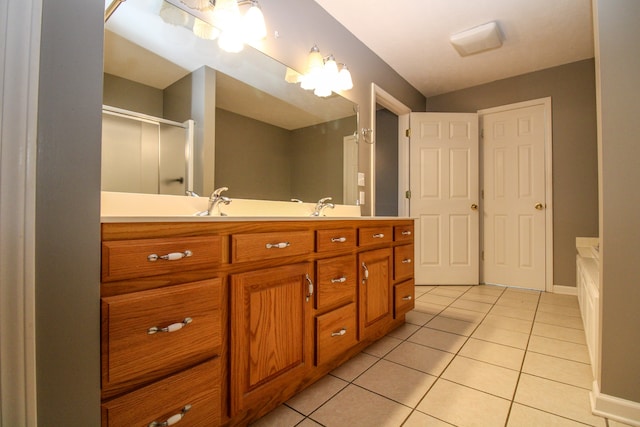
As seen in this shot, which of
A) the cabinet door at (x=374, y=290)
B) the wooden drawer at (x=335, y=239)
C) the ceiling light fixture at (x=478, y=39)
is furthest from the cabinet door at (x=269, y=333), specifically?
the ceiling light fixture at (x=478, y=39)

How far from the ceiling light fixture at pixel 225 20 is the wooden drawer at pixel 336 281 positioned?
1269 mm

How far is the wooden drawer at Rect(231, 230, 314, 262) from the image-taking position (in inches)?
39.6

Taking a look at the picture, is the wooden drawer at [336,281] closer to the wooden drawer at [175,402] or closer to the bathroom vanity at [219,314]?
the bathroom vanity at [219,314]

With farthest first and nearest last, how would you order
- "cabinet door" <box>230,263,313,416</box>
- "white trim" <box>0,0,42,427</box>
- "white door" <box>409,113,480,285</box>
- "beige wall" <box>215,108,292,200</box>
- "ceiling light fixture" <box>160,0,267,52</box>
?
"white door" <box>409,113,480,285</box>
"beige wall" <box>215,108,292,200</box>
"ceiling light fixture" <box>160,0,267,52</box>
"cabinet door" <box>230,263,313,416</box>
"white trim" <box>0,0,42,427</box>

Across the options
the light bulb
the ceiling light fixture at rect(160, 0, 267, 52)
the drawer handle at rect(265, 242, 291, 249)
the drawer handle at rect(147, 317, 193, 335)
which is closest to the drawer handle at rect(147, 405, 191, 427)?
the drawer handle at rect(147, 317, 193, 335)

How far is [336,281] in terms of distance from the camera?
1.41m

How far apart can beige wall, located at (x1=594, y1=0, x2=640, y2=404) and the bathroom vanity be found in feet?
3.50

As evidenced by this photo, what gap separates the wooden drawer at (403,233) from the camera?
1.95m

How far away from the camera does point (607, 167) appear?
1.17 m

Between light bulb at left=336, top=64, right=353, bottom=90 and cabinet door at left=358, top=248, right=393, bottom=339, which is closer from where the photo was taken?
cabinet door at left=358, top=248, right=393, bottom=339

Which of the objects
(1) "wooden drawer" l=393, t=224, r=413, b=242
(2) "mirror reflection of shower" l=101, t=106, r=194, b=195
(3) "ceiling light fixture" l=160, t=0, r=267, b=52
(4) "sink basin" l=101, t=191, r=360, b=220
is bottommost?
(1) "wooden drawer" l=393, t=224, r=413, b=242

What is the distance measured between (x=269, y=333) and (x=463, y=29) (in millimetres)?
2747

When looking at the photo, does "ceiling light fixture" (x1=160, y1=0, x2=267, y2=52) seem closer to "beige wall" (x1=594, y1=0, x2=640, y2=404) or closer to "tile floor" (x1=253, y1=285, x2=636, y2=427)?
"beige wall" (x1=594, y1=0, x2=640, y2=404)

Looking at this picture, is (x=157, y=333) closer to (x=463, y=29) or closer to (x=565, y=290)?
(x=463, y=29)
